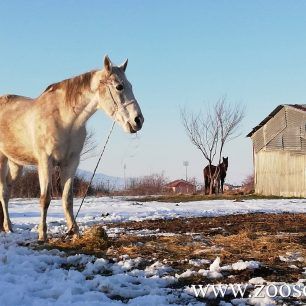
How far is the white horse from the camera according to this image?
260 inches

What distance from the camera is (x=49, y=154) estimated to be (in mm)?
6859

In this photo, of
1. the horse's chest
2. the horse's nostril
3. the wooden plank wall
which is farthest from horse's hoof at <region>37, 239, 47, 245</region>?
the wooden plank wall

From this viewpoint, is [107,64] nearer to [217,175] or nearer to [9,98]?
[9,98]

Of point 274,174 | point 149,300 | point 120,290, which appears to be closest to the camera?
point 149,300

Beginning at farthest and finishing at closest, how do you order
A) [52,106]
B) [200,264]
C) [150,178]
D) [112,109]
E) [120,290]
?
[150,178] → [52,106] → [112,109] → [200,264] → [120,290]

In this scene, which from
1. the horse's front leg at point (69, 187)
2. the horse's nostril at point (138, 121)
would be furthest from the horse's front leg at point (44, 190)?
the horse's nostril at point (138, 121)

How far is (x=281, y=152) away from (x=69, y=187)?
28.3 metres

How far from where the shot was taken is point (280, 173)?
33.6 metres

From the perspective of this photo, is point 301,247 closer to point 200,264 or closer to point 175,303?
point 200,264

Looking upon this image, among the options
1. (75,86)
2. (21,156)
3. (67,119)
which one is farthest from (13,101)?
(67,119)

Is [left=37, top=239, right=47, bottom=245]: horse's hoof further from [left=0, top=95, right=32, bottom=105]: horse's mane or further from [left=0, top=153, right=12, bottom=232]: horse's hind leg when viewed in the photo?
[left=0, top=95, right=32, bottom=105]: horse's mane

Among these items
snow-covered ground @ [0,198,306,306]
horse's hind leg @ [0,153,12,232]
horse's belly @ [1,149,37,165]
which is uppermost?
horse's belly @ [1,149,37,165]

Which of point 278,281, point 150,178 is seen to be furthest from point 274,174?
point 278,281

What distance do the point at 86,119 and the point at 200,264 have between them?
294 cm
